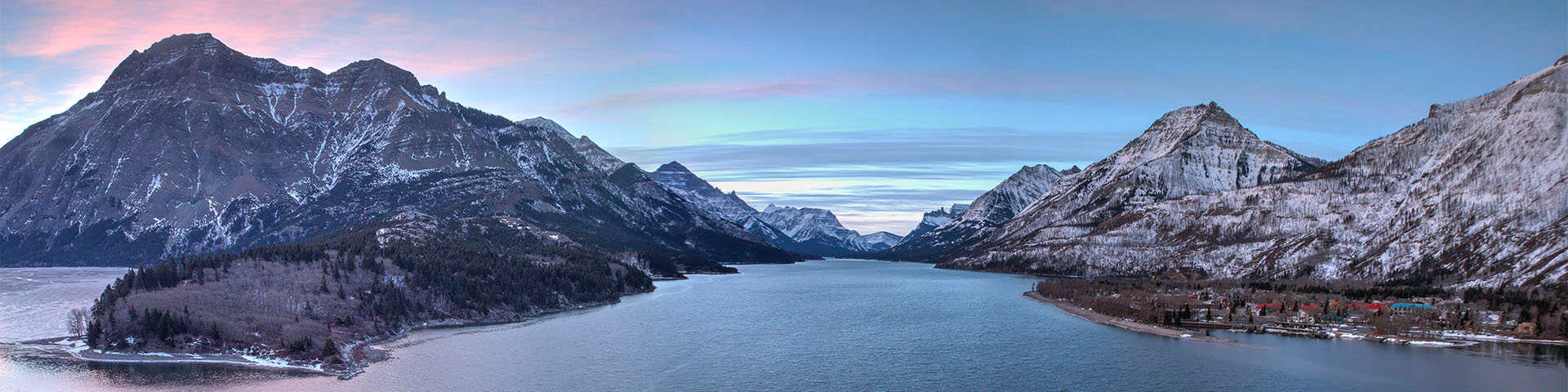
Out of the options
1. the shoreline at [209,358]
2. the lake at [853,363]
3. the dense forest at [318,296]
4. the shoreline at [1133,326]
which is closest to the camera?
the lake at [853,363]

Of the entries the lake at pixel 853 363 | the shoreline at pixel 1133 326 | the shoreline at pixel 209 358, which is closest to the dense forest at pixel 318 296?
the shoreline at pixel 209 358

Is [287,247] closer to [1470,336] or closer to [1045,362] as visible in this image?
[1045,362]

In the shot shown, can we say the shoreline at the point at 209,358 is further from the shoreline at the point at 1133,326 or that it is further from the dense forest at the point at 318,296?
the shoreline at the point at 1133,326

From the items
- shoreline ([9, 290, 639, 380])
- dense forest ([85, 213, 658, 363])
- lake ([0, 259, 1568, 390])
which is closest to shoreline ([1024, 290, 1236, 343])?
lake ([0, 259, 1568, 390])

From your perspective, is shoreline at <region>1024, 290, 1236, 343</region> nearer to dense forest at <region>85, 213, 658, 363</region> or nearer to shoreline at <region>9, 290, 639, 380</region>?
dense forest at <region>85, 213, 658, 363</region>

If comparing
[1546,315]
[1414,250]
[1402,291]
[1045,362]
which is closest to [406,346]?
[1045,362]

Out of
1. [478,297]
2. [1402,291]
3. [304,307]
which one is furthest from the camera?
[1402,291]
